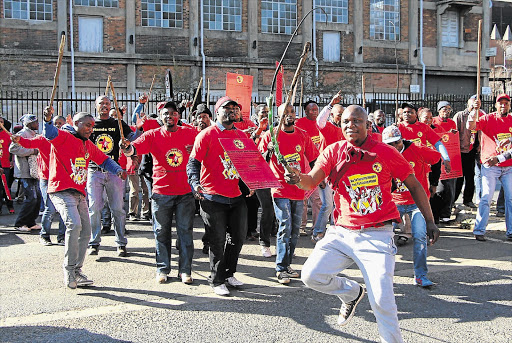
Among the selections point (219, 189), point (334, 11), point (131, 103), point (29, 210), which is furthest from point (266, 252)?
point (334, 11)

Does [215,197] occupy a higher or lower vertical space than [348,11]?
lower

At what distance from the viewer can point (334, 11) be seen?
2978 centimetres

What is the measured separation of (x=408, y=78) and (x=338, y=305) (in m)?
27.7

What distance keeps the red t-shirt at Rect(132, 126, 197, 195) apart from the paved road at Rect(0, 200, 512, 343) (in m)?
1.13

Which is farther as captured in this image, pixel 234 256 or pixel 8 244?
pixel 8 244

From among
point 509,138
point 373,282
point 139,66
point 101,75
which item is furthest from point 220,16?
point 373,282

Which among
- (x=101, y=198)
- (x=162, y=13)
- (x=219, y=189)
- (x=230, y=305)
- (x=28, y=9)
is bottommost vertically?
(x=230, y=305)

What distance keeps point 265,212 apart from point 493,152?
4.00 m

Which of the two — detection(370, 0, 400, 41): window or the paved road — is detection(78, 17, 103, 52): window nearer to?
detection(370, 0, 400, 41): window

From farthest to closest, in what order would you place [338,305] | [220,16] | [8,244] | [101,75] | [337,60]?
[337,60], [220,16], [101,75], [8,244], [338,305]

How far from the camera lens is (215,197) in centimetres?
600

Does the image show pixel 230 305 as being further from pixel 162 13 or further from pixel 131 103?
pixel 162 13

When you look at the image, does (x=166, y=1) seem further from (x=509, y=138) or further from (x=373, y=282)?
(x=373, y=282)

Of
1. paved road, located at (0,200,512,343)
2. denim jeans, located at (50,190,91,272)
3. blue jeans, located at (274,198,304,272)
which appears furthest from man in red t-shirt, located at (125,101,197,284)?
blue jeans, located at (274,198,304,272)
